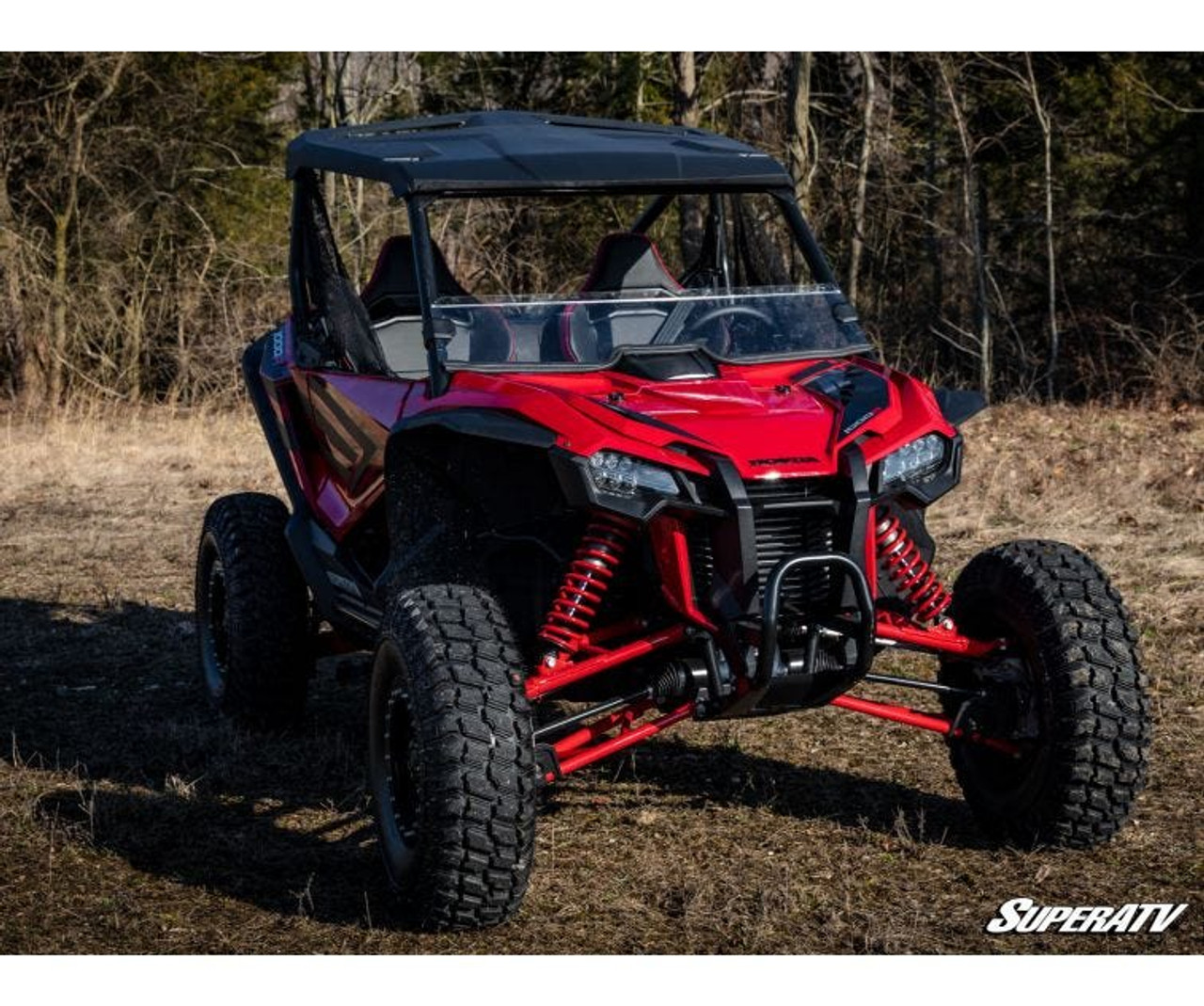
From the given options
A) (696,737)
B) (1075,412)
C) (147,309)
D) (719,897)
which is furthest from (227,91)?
(719,897)

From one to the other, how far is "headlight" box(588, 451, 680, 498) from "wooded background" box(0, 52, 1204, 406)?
15590 millimetres

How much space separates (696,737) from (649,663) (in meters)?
1.57

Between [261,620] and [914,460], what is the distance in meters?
2.79

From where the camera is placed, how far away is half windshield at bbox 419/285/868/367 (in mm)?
5648

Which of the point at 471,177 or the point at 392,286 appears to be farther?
the point at 392,286

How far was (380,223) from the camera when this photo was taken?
21.8 m

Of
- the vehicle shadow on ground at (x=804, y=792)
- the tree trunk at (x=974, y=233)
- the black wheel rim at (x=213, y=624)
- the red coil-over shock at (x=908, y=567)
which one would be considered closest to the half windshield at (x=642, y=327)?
the red coil-over shock at (x=908, y=567)

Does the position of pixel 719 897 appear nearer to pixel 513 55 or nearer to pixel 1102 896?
pixel 1102 896

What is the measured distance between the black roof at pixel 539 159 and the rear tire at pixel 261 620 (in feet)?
4.67

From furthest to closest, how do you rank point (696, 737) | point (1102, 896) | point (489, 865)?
1. point (696, 737)
2. point (1102, 896)
3. point (489, 865)

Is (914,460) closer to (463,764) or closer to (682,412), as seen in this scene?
(682,412)

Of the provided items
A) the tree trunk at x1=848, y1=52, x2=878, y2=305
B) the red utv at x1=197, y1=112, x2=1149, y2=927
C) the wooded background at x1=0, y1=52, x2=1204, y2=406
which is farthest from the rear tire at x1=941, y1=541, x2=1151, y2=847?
the tree trunk at x1=848, y1=52, x2=878, y2=305

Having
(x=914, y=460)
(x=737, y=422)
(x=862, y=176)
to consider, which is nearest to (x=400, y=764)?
(x=737, y=422)

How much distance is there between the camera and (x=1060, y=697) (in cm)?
500
